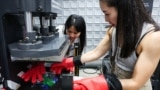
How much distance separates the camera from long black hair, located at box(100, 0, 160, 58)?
2.09 ft

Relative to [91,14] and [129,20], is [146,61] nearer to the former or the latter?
[129,20]

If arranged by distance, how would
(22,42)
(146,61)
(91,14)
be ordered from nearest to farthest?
1. (22,42)
2. (146,61)
3. (91,14)

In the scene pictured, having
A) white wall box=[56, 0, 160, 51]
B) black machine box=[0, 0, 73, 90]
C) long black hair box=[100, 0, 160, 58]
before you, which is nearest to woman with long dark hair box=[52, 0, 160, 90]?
long black hair box=[100, 0, 160, 58]

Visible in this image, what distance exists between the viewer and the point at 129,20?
2.13 ft

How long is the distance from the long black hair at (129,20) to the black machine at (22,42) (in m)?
0.27

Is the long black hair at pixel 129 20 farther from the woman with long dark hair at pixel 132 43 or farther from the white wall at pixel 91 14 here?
the white wall at pixel 91 14

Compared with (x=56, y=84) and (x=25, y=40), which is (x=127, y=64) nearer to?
(x=56, y=84)

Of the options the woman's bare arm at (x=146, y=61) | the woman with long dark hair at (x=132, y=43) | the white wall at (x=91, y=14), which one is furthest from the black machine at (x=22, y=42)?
the white wall at (x=91, y=14)

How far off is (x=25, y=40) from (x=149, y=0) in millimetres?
1644

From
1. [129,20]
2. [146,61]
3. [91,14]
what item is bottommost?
[146,61]

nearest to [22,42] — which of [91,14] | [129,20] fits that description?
[129,20]

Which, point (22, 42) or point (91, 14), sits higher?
point (91, 14)

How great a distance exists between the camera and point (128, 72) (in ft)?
2.58

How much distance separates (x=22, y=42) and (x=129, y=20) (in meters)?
0.44
